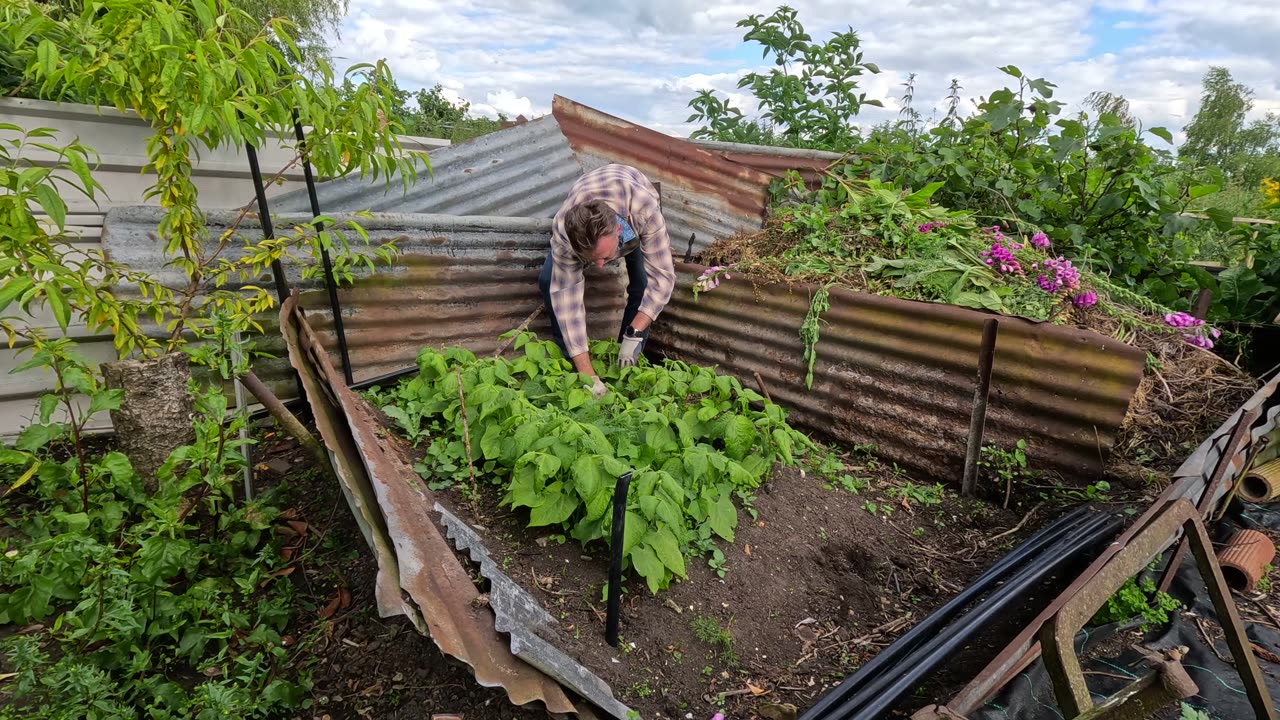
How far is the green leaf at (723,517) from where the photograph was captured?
2334 mm

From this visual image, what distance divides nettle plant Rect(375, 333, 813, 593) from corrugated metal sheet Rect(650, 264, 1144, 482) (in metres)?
0.49

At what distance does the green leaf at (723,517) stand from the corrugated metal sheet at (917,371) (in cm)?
133

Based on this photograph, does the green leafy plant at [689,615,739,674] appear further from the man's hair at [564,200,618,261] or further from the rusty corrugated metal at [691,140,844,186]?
the rusty corrugated metal at [691,140,844,186]

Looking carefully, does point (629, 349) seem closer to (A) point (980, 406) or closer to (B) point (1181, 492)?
(A) point (980, 406)

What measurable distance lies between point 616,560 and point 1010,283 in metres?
2.62

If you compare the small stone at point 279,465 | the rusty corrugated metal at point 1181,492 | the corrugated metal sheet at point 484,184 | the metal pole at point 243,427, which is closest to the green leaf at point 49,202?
the metal pole at point 243,427

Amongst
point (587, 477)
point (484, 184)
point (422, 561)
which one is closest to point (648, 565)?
point (587, 477)

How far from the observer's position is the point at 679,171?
4828 mm

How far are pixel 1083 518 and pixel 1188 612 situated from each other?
1.47ft

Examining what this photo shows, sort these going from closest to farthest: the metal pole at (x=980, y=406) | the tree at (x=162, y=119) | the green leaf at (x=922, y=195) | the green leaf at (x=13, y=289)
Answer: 1. the green leaf at (x=13, y=289)
2. the tree at (x=162, y=119)
3. the metal pole at (x=980, y=406)
4. the green leaf at (x=922, y=195)

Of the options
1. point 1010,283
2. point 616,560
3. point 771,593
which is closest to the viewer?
point 616,560

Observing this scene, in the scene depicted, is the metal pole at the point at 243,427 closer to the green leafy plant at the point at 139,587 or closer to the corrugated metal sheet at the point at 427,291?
the green leafy plant at the point at 139,587

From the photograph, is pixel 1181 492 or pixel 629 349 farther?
pixel 629 349

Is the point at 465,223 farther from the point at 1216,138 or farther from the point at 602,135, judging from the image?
the point at 1216,138
